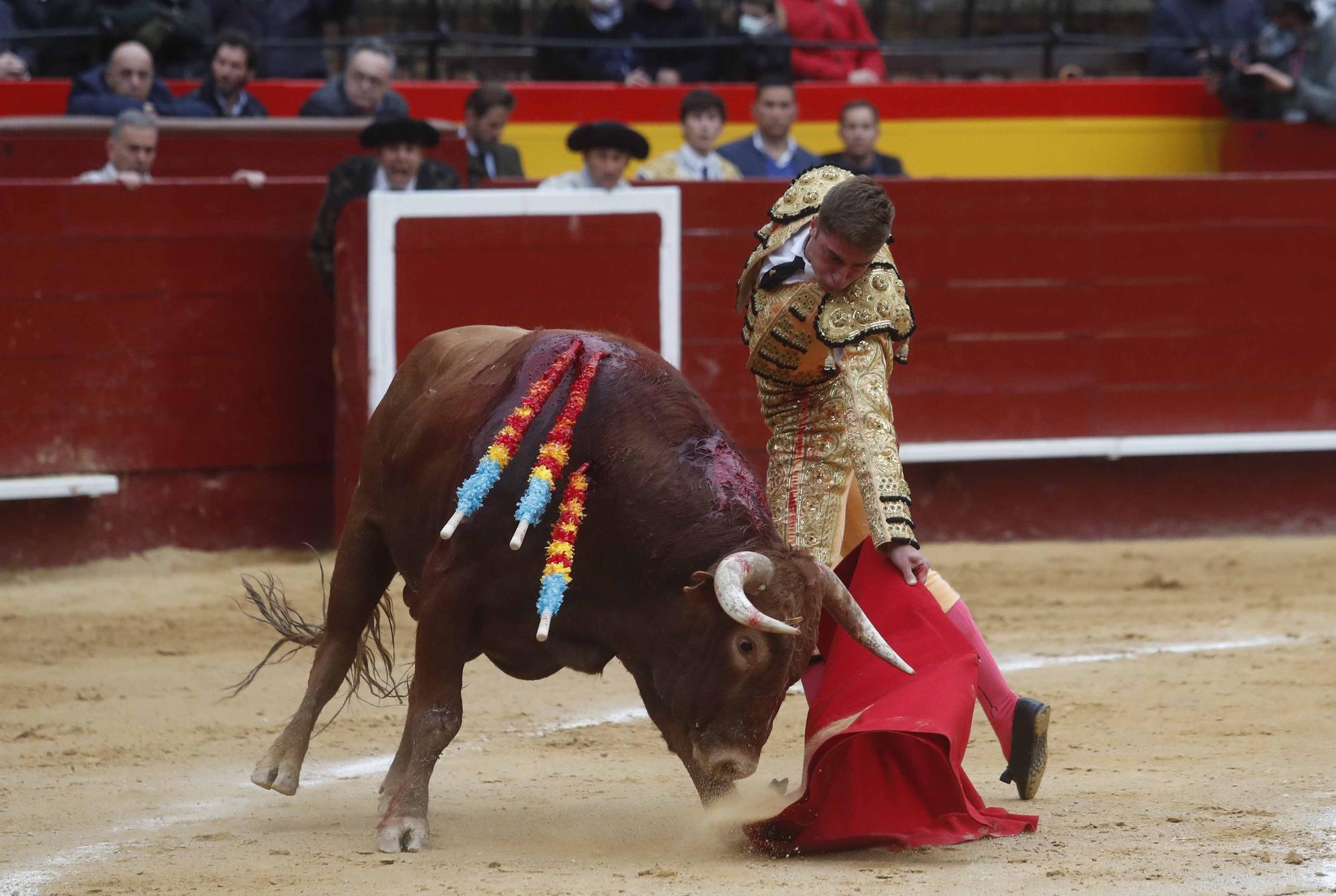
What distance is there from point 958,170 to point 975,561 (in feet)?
8.80

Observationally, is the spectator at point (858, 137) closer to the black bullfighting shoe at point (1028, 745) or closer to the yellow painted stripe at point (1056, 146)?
the yellow painted stripe at point (1056, 146)

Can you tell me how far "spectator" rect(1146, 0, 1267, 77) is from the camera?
899cm

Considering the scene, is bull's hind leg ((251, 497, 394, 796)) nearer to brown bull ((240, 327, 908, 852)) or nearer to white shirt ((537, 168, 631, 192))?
brown bull ((240, 327, 908, 852))

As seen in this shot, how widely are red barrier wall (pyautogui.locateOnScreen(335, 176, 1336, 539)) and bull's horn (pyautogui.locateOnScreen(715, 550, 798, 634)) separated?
367cm

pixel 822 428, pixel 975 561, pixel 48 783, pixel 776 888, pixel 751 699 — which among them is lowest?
pixel 975 561

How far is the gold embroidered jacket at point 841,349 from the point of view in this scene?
341cm

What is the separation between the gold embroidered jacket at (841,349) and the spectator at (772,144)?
366 centimetres

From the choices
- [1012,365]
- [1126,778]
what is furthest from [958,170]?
[1126,778]

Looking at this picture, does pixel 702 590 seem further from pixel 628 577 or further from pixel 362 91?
pixel 362 91

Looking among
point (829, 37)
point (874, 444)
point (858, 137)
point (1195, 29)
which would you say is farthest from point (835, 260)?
point (1195, 29)

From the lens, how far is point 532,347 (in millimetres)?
3621

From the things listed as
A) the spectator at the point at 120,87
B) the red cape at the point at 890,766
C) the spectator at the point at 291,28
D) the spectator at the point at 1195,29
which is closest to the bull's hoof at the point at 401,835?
the red cape at the point at 890,766

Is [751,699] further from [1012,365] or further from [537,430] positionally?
[1012,365]

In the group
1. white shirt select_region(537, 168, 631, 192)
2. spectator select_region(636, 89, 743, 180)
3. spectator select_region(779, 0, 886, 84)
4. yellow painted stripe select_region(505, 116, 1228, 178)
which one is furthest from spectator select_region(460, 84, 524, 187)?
yellow painted stripe select_region(505, 116, 1228, 178)
